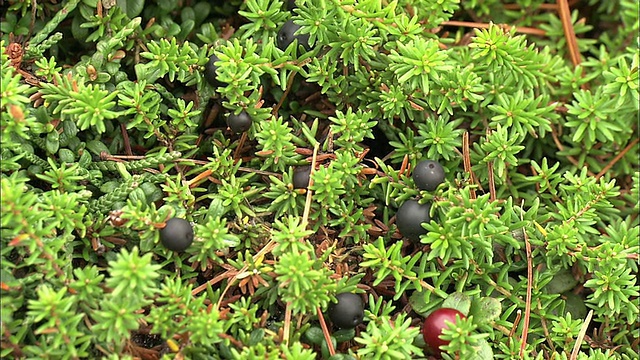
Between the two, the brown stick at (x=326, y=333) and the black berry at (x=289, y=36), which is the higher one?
the black berry at (x=289, y=36)

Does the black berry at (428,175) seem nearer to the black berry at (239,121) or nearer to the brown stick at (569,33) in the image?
the black berry at (239,121)

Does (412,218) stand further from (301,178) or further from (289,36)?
(289,36)

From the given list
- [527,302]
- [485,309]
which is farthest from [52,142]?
[527,302]

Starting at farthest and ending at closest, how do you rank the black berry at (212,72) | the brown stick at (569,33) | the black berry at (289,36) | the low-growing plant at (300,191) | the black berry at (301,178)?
the brown stick at (569,33)
the black berry at (289,36)
the black berry at (212,72)
the black berry at (301,178)
the low-growing plant at (300,191)

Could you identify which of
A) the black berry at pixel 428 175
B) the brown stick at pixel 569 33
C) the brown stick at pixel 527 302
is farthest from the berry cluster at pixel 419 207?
the brown stick at pixel 569 33

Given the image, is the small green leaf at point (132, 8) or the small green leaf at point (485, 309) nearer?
the small green leaf at point (485, 309)

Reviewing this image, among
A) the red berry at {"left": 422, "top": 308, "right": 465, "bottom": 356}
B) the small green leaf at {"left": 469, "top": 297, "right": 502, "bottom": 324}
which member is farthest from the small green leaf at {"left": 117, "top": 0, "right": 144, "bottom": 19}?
the small green leaf at {"left": 469, "top": 297, "right": 502, "bottom": 324}

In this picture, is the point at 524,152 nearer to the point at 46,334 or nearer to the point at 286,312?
the point at 286,312

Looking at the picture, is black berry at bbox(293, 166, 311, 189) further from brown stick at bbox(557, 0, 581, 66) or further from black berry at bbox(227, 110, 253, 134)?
brown stick at bbox(557, 0, 581, 66)

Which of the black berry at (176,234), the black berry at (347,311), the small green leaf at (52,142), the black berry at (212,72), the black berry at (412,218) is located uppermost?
the black berry at (212,72)
